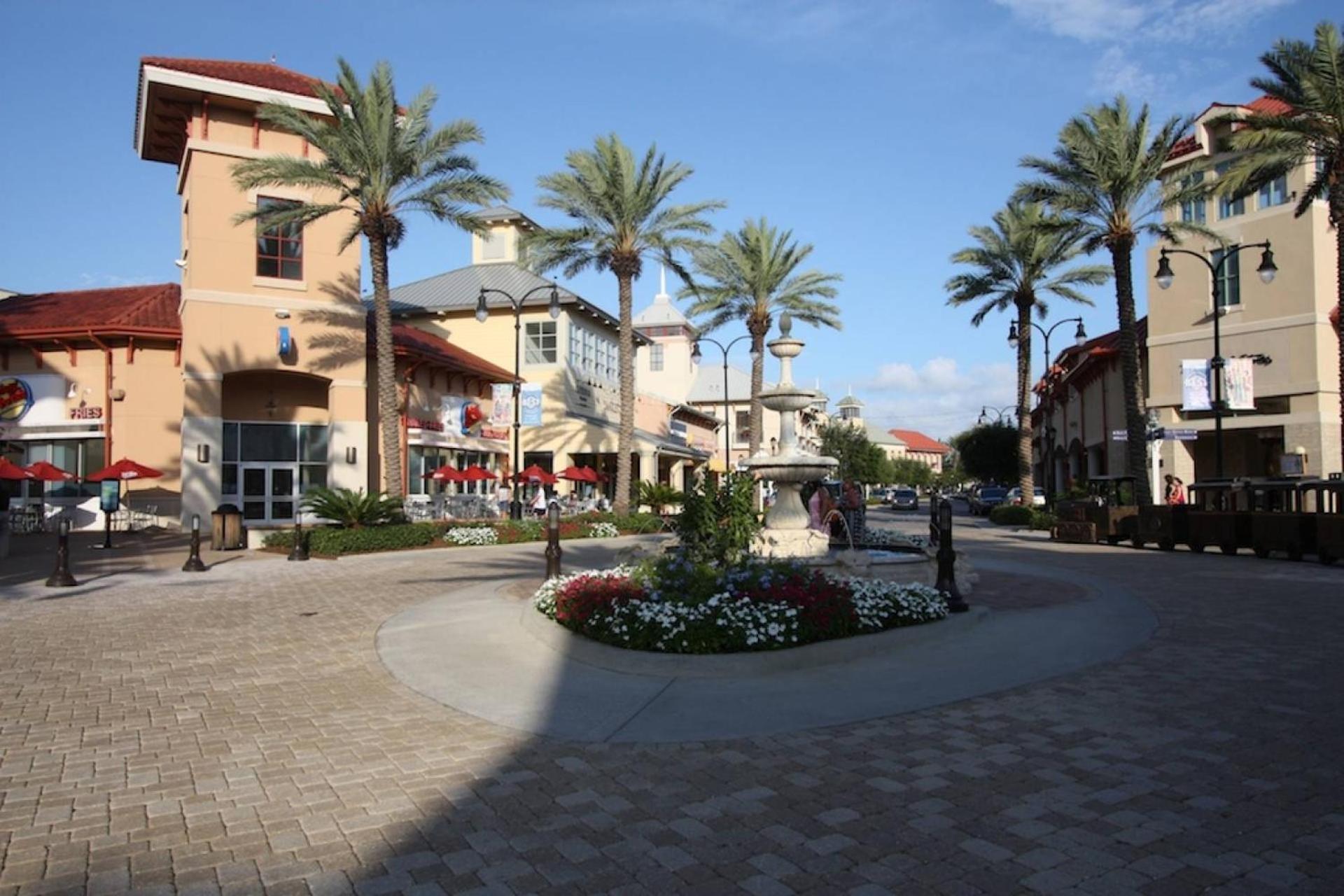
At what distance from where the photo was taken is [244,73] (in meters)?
29.3

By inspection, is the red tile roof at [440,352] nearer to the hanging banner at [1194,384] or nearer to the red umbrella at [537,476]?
the red umbrella at [537,476]

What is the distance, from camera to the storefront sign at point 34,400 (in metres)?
30.5

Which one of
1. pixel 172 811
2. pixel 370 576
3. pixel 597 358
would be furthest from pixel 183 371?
pixel 172 811

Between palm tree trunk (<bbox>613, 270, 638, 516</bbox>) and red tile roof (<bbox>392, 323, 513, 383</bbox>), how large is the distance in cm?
742

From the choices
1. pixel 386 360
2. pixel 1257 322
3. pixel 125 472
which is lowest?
pixel 125 472

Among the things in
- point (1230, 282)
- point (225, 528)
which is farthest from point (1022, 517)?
point (225, 528)

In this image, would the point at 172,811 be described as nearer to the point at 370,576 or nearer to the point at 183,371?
the point at 370,576

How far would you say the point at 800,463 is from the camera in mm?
13094

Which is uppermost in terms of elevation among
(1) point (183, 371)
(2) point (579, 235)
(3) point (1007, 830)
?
(2) point (579, 235)

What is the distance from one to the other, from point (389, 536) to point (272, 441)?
10448 mm

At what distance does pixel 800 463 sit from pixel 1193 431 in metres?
25.8

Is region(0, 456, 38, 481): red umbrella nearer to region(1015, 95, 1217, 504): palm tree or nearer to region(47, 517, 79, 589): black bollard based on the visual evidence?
region(47, 517, 79, 589): black bollard

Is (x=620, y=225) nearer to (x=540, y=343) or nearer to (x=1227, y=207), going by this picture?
(x=540, y=343)

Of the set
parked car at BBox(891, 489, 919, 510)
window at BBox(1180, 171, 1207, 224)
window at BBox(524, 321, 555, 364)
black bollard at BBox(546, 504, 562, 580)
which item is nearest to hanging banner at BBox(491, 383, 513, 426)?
window at BBox(524, 321, 555, 364)
